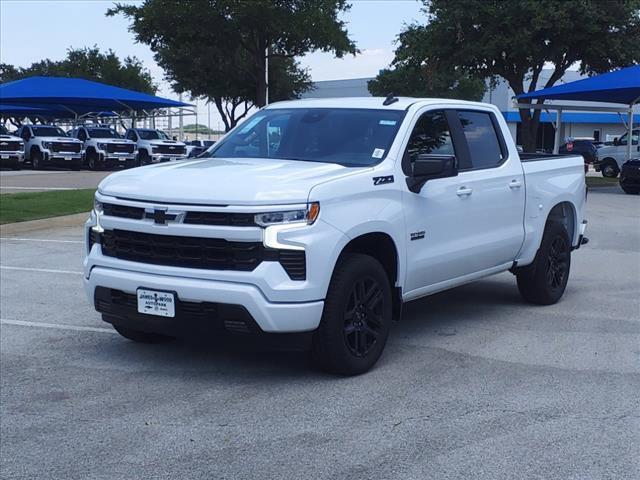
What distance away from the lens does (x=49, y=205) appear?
59.4 feet

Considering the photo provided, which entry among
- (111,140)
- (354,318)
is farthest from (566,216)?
(111,140)

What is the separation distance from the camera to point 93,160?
126 ft

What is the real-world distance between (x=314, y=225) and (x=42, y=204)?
1417cm

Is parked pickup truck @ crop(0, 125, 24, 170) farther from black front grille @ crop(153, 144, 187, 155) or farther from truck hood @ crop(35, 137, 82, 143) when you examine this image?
black front grille @ crop(153, 144, 187, 155)

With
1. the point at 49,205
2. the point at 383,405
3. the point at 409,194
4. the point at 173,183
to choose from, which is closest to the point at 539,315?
the point at 409,194

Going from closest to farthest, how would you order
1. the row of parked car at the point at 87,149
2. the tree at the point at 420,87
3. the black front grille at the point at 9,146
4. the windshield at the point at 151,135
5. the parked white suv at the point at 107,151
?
the black front grille at the point at 9,146
the row of parked car at the point at 87,149
the parked white suv at the point at 107,151
the windshield at the point at 151,135
the tree at the point at 420,87

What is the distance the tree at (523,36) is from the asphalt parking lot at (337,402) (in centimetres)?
2409

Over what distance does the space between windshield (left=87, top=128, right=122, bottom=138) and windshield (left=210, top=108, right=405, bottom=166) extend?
33.4 metres

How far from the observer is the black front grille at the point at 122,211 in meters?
5.74

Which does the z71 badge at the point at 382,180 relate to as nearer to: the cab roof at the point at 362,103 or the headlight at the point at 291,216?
the headlight at the point at 291,216

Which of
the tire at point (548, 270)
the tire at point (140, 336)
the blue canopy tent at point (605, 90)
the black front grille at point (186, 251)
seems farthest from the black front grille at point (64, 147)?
the black front grille at point (186, 251)

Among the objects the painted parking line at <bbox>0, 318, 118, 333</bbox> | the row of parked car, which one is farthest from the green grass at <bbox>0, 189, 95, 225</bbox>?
the row of parked car

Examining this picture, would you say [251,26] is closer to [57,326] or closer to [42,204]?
[42,204]

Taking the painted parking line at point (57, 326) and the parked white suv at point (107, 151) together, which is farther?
the parked white suv at point (107, 151)
